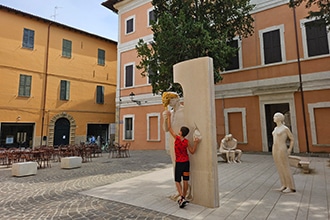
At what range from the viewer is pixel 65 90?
19.8 meters

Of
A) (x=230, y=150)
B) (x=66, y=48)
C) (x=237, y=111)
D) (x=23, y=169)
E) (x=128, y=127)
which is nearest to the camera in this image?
(x=23, y=169)

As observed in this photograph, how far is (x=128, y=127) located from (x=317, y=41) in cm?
1420

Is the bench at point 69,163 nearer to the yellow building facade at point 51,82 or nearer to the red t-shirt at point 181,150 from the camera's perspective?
the red t-shirt at point 181,150

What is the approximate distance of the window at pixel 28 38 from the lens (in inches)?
687

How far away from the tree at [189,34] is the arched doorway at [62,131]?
11.5 m

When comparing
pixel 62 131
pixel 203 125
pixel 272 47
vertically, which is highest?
pixel 272 47

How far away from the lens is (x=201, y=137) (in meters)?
4.19

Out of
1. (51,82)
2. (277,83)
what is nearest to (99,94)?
(51,82)

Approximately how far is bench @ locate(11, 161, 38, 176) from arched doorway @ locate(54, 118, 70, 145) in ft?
38.2

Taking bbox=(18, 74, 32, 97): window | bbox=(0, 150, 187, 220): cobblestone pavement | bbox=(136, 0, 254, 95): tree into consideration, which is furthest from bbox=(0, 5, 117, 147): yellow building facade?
bbox=(0, 150, 187, 220): cobblestone pavement

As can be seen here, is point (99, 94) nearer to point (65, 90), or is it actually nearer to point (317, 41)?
point (65, 90)

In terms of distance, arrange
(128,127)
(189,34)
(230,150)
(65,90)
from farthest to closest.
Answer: (65,90), (128,127), (189,34), (230,150)

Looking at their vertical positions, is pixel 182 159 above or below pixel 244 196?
above

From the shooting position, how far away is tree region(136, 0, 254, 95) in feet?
33.0
